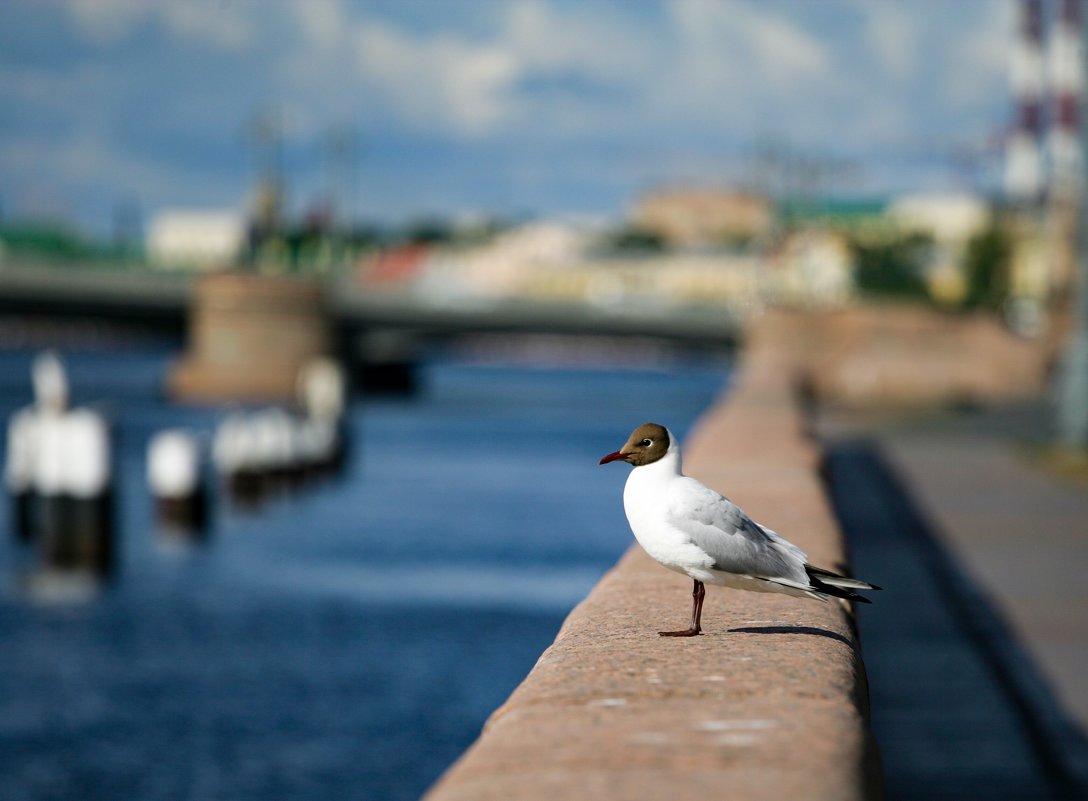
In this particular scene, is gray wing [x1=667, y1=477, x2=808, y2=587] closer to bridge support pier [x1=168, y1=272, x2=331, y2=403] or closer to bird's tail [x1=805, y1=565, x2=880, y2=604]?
bird's tail [x1=805, y1=565, x2=880, y2=604]

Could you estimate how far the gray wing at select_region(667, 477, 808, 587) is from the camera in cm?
412

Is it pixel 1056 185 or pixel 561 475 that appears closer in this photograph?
pixel 561 475

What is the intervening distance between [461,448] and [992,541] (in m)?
47.0

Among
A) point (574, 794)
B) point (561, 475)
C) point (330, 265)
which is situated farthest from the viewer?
point (330, 265)

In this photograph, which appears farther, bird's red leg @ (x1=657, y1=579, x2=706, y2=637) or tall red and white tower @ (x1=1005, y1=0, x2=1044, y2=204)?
tall red and white tower @ (x1=1005, y1=0, x2=1044, y2=204)

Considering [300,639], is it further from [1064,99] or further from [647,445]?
[1064,99]

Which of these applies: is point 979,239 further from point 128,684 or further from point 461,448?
point 128,684

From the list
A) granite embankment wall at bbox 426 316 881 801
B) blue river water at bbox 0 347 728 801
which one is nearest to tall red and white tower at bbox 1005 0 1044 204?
blue river water at bbox 0 347 728 801

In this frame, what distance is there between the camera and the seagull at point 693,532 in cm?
411

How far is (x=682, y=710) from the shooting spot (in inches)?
134

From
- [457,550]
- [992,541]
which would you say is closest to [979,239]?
[457,550]

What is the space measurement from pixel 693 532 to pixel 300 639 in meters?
18.9

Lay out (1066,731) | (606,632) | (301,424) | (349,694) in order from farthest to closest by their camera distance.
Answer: (301,424)
(349,694)
(1066,731)
(606,632)

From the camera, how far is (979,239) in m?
97.1
